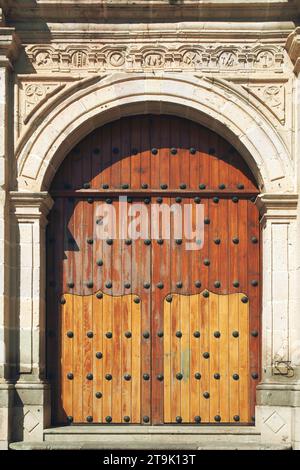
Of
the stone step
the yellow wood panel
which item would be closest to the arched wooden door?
the yellow wood panel

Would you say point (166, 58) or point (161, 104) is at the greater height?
point (166, 58)

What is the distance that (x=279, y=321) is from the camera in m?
9.48

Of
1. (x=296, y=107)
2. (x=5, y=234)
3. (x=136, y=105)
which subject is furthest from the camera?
(x=136, y=105)

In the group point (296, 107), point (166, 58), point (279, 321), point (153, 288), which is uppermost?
point (166, 58)

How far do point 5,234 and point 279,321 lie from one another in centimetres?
238

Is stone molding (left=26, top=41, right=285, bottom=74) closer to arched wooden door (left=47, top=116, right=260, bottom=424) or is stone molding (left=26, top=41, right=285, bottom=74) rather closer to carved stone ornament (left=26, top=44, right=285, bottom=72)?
carved stone ornament (left=26, top=44, right=285, bottom=72)

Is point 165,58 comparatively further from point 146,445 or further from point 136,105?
point 146,445

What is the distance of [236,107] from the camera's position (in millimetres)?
9672

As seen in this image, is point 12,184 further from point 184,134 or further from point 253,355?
point 253,355

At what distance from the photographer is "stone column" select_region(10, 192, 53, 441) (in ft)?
30.8

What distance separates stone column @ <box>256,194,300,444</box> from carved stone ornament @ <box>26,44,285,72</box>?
46.4 inches

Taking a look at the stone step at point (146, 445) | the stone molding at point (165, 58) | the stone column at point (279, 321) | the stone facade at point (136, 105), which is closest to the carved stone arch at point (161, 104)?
the stone facade at point (136, 105)

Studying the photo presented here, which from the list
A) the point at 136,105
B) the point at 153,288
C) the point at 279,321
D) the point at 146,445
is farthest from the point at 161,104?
the point at 146,445

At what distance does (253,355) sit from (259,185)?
146 cm
